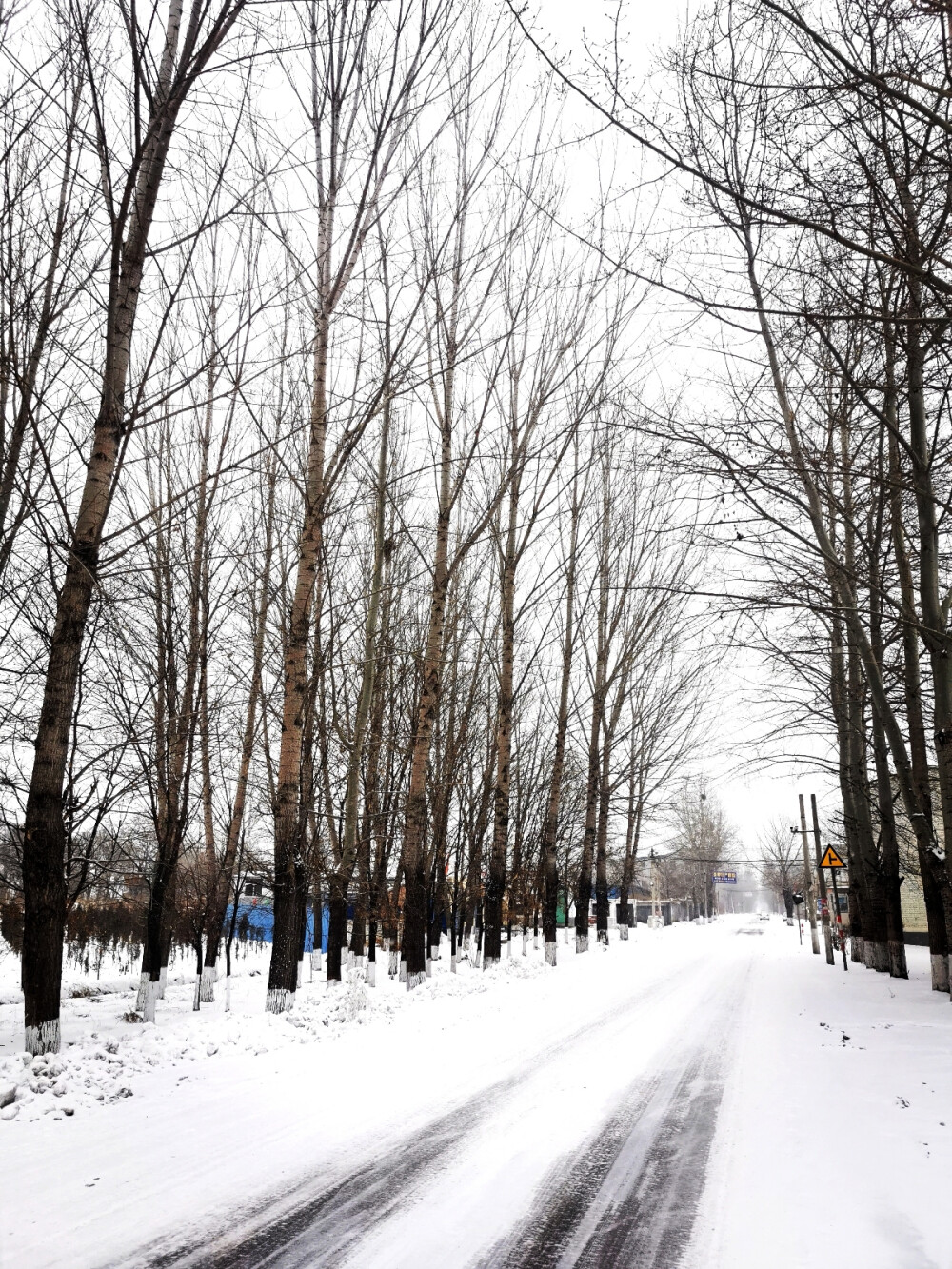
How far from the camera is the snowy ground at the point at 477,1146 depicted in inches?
135

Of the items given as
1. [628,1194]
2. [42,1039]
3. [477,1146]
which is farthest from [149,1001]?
[628,1194]

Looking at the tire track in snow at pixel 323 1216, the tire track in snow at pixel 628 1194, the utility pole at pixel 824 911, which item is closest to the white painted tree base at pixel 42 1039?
the tire track in snow at pixel 323 1216

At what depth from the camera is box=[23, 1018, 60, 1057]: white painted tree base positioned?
625 cm

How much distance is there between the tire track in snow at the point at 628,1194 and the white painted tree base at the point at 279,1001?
4.54m

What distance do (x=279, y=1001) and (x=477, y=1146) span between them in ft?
17.3

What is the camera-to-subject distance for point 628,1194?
4.08 metres

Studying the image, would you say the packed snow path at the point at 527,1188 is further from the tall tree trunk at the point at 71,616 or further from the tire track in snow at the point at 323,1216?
the tall tree trunk at the point at 71,616

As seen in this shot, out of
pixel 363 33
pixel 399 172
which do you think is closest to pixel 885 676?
pixel 399 172

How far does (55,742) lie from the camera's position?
6555mm

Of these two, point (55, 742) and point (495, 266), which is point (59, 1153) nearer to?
point (55, 742)

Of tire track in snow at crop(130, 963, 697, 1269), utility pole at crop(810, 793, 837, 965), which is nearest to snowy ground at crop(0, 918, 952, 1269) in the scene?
tire track in snow at crop(130, 963, 697, 1269)

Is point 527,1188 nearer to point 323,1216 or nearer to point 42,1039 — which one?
point 323,1216

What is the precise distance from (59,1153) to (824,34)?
8.00 meters

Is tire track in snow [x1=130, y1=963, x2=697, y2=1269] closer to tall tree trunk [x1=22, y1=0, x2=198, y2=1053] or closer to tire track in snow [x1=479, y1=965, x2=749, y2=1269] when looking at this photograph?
tire track in snow [x1=479, y1=965, x2=749, y2=1269]
